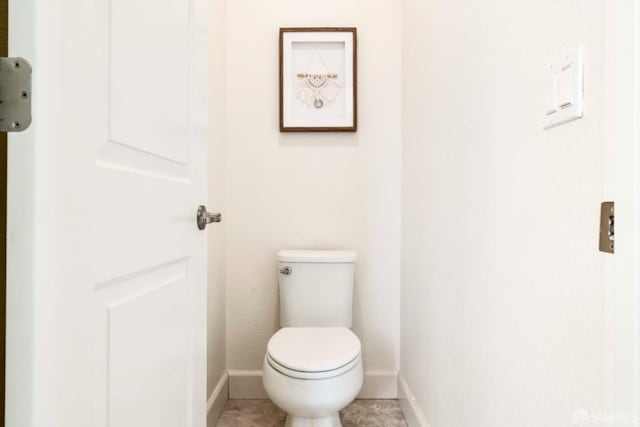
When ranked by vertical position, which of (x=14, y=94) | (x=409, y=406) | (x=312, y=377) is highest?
(x=14, y=94)

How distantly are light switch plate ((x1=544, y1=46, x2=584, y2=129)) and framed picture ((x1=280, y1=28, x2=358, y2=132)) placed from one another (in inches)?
50.2

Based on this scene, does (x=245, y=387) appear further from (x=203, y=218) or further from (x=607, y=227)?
(x=607, y=227)

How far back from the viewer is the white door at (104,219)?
43 cm

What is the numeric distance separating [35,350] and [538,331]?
2.58 feet

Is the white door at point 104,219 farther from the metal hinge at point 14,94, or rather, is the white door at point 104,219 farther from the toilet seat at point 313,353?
the toilet seat at point 313,353

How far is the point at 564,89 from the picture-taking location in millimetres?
624

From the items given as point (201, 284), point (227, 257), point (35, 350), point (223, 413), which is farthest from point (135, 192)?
point (223, 413)

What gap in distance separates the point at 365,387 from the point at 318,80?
1563mm

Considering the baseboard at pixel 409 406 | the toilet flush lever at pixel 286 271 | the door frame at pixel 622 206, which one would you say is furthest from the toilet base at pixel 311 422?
the door frame at pixel 622 206

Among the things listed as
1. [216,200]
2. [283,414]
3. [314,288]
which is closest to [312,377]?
[314,288]

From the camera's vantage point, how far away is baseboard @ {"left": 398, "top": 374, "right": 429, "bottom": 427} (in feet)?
4.80

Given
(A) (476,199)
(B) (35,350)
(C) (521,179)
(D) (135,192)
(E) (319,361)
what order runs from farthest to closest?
(E) (319,361) < (A) (476,199) < (C) (521,179) < (D) (135,192) < (B) (35,350)

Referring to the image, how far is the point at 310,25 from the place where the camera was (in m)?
1.92

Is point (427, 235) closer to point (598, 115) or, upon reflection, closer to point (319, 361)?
point (319, 361)
